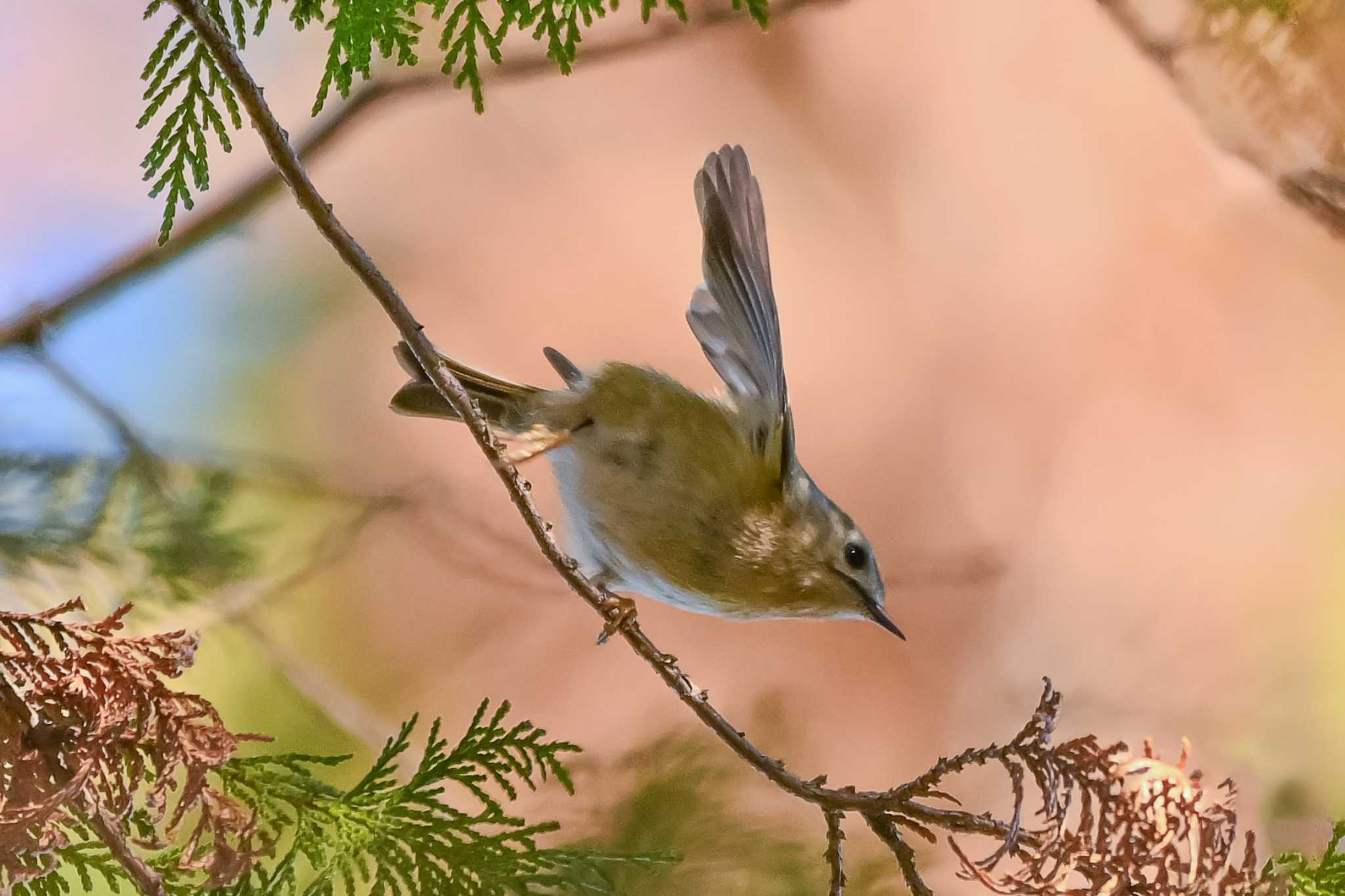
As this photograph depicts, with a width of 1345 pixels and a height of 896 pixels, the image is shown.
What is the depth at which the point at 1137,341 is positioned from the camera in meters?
1.28

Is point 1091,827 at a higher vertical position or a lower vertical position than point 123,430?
higher

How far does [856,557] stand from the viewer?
2.88 ft

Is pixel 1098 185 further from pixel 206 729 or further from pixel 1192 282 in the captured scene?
pixel 206 729

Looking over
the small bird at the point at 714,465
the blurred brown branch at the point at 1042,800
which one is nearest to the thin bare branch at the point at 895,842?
the blurred brown branch at the point at 1042,800

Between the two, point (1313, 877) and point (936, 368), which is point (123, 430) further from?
point (1313, 877)

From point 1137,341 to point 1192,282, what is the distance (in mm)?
100

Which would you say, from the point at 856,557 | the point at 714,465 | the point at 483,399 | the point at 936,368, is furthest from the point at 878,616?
the point at 936,368

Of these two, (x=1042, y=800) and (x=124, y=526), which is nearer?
(x=1042, y=800)

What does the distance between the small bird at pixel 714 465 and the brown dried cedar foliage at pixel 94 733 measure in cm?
36

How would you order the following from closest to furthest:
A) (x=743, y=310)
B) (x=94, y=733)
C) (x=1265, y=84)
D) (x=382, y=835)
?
(x=94, y=733)
(x=382, y=835)
(x=743, y=310)
(x=1265, y=84)

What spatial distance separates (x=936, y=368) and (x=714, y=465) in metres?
0.56

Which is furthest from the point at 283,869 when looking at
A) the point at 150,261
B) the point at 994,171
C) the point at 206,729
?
the point at 994,171

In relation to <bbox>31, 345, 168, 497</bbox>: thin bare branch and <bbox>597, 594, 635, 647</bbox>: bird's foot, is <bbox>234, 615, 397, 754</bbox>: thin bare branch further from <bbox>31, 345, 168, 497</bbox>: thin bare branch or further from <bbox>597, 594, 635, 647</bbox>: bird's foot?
<bbox>597, 594, 635, 647</bbox>: bird's foot

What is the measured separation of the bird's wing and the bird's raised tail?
0.60 ft
